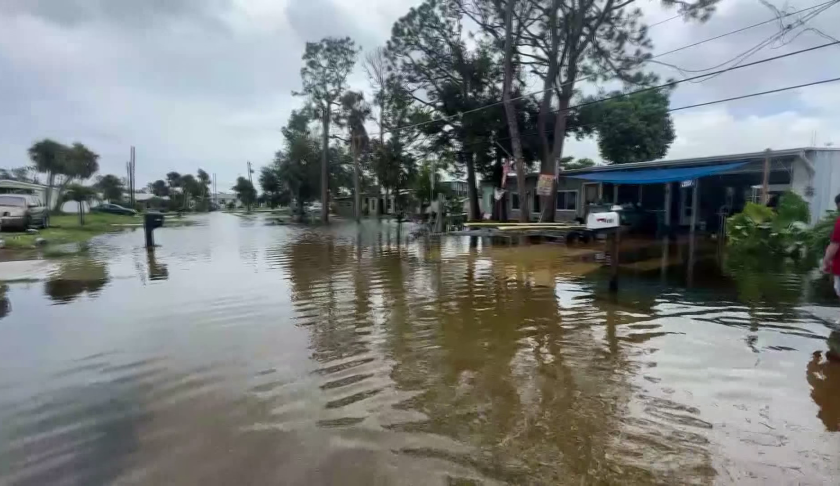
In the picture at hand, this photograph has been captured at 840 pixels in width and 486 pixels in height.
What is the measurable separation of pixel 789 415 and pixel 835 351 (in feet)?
6.99

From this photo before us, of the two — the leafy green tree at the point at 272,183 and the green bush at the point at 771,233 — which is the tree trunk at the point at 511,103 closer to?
the green bush at the point at 771,233

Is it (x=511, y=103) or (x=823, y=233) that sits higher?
(x=511, y=103)

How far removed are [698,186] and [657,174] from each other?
4752 millimetres

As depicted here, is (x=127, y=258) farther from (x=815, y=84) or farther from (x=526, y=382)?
(x=815, y=84)

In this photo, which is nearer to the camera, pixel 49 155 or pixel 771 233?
pixel 771 233

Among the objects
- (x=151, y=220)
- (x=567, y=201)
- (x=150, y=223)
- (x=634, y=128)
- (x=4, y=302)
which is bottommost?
(x=4, y=302)

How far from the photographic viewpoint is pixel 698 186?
69.8 ft

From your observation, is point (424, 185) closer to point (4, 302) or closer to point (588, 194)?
point (588, 194)

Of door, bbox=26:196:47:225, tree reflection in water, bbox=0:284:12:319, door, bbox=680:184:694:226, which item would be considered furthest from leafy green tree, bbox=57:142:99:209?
door, bbox=680:184:694:226

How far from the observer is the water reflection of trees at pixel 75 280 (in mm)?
9022

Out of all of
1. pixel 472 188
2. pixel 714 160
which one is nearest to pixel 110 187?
pixel 472 188

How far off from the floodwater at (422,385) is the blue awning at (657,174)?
7843 millimetres

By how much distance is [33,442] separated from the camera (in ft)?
11.9

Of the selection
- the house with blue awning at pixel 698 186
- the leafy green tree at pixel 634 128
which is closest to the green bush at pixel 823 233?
the house with blue awning at pixel 698 186
